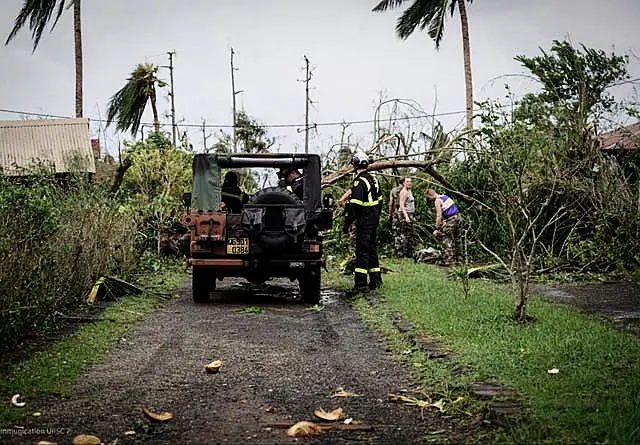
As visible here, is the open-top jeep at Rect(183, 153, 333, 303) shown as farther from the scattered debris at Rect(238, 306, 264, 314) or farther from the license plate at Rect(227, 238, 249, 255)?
the scattered debris at Rect(238, 306, 264, 314)

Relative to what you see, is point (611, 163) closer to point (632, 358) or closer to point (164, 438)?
point (632, 358)

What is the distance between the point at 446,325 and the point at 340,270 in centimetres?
1034

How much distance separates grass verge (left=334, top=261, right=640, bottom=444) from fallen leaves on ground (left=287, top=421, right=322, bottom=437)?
3.99 feet

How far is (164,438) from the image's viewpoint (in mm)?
6320

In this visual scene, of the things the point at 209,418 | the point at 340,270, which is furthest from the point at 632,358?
the point at 340,270

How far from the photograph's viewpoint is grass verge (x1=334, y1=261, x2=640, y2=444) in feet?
19.9

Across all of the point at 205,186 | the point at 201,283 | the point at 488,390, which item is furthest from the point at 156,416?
the point at 205,186

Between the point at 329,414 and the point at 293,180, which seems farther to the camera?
the point at 293,180

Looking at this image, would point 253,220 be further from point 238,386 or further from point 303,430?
point 303,430

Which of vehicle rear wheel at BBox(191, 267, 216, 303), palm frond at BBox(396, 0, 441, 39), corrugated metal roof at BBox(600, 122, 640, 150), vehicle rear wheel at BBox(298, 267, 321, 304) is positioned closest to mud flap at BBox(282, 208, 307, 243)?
vehicle rear wheel at BBox(298, 267, 321, 304)

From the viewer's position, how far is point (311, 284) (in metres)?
14.7

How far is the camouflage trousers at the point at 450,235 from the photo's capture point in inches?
817

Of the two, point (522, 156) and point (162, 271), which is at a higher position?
point (522, 156)

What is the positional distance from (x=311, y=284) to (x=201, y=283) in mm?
1723
